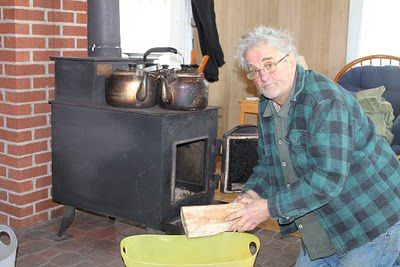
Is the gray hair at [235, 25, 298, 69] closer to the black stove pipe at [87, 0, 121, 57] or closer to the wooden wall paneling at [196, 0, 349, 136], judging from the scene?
the black stove pipe at [87, 0, 121, 57]

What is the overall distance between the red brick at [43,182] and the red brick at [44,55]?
0.65 metres

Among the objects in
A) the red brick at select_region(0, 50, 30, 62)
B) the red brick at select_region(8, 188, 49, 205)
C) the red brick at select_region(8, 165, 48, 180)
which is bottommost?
the red brick at select_region(8, 188, 49, 205)

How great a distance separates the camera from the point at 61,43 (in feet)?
9.57

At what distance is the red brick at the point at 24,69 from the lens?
2.72m

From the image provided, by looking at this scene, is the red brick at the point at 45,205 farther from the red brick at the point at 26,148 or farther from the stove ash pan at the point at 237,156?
the stove ash pan at the point at 237,156

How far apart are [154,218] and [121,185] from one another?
0.23m

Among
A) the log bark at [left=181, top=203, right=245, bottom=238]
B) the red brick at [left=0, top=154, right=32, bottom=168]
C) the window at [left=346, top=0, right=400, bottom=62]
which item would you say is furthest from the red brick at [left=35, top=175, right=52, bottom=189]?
the window at [left=346, top=0, right=400, bottom=62]

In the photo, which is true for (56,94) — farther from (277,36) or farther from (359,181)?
(359,181)

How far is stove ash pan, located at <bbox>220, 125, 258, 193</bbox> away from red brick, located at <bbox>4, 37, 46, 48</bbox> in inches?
44.6

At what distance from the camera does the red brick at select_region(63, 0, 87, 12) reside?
2.89 meters

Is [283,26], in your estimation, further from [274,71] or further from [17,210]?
[274,71]

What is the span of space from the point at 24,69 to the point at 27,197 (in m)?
0.68

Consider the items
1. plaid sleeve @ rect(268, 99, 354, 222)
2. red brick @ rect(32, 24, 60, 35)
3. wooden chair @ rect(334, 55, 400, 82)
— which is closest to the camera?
plaid sleeve @ rect(268, 99, 354, 222)

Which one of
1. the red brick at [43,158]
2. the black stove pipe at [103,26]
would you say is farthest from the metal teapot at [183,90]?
the red brick at [43,158]
